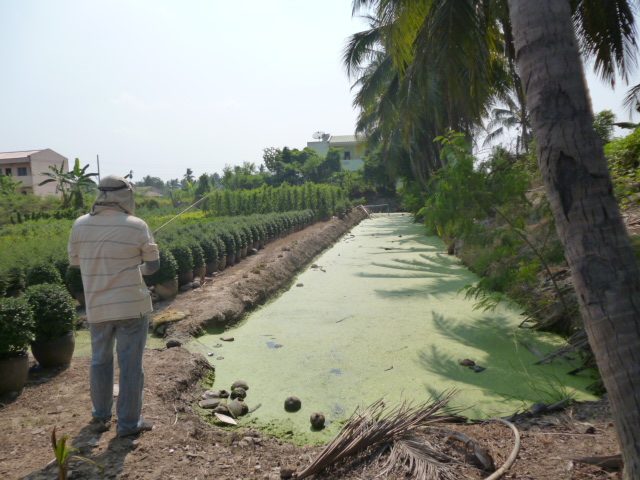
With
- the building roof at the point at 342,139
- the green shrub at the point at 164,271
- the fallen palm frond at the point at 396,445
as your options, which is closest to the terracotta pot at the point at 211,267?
the green shrub at the point at 164,271

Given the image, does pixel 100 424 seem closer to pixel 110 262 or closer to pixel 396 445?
pixel 110 262

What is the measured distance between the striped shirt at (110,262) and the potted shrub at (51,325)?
1.67 meters

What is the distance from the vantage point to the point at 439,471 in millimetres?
2277

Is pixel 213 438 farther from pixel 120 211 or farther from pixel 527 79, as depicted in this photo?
pixel 527 79

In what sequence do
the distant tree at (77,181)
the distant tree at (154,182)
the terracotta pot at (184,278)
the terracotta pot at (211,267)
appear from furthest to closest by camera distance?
1. the distant tree at (154,182)
2. the distant tree at (77,181)
3. the terracotta pot at (211,267)
4. the terracotta pot at (184,278)

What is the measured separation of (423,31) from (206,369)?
21.6 feet

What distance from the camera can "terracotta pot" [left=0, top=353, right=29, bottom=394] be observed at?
3691 mm

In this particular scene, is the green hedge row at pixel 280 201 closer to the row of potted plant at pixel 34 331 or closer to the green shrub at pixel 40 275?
the green shrub at pixel 40 275

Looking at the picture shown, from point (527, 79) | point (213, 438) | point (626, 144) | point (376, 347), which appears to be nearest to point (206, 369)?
point (213, 438)

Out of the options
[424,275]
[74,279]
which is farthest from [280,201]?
[74,279]

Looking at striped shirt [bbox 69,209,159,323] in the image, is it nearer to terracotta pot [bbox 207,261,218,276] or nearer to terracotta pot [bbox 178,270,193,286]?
terracotta pot [bbox 178,270,193,286]

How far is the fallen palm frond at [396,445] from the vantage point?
2316 mm

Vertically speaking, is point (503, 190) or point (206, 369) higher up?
point (503, 190)

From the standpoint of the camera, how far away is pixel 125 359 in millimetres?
3006
